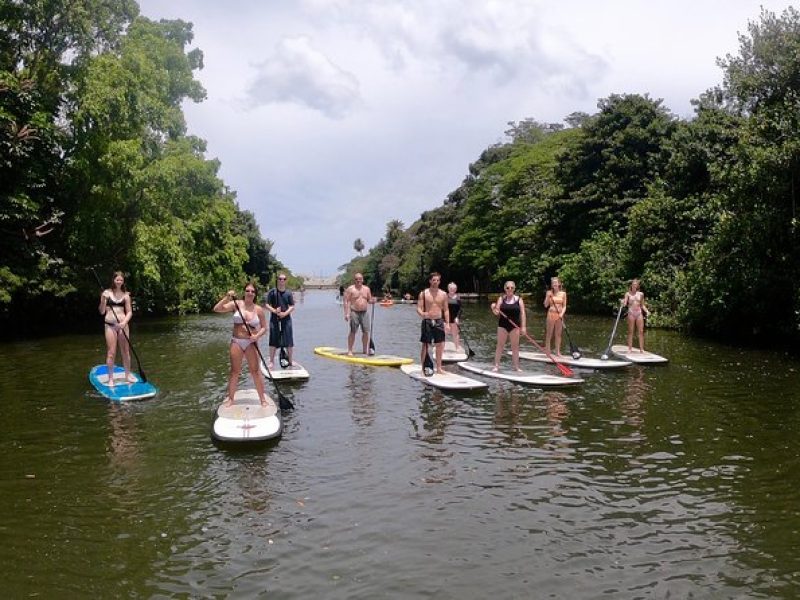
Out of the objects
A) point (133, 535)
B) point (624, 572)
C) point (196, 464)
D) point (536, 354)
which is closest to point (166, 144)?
point (536, 354)

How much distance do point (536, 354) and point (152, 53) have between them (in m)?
24.2

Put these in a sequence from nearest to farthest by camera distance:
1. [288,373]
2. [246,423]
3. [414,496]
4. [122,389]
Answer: [414,496]
[246,423]
[122,389]
[288,373]

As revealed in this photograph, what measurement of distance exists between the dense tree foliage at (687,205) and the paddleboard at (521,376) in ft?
32.0

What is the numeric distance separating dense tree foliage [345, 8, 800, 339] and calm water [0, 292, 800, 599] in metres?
8.68

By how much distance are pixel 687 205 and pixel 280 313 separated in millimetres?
22588

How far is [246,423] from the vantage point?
31.7ft

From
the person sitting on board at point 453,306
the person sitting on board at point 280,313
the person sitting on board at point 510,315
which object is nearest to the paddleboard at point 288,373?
the person sitting on board at point 280,313

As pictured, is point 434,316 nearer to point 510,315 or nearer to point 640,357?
point 510,315

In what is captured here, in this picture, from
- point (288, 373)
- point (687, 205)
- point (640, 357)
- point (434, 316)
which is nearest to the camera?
point (434, 316)

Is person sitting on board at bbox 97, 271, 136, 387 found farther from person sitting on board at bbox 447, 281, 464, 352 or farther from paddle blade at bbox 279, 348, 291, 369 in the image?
person sitting on board at bbox 447, 281, 464, 352

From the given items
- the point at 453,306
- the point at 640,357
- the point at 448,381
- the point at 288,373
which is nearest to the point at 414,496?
the point at 448,381

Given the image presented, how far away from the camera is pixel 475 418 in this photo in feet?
36.2

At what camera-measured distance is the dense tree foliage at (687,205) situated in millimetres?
20125

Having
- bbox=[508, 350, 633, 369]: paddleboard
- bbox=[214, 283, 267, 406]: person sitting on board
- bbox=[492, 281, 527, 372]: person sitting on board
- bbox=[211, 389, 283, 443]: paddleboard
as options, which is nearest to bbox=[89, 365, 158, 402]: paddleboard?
bbox=[211, 389, 283, 443]: paddleboard
